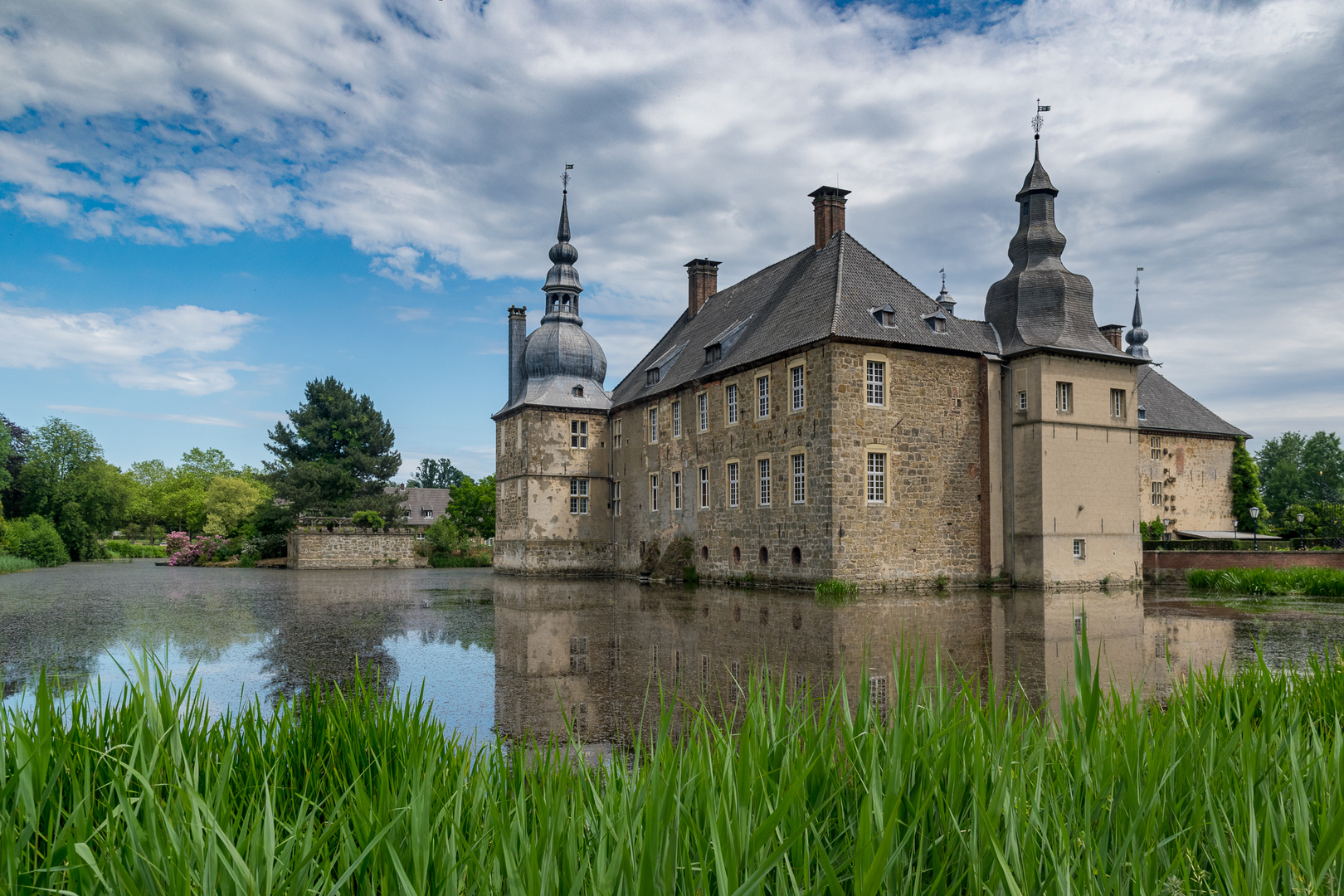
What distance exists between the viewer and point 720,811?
94.7 inches

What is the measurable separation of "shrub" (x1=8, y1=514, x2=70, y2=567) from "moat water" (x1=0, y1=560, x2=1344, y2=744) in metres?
23.8

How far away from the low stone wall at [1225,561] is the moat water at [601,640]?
322cm

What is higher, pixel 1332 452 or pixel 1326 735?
pixel 1332 452

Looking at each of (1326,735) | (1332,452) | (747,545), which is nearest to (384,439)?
(747,545)

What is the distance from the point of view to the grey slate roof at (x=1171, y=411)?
40531 mm

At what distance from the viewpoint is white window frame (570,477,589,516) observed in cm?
3509

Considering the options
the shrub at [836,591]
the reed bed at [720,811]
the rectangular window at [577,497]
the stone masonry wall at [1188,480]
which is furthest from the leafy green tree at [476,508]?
the reed bed at [720,811]


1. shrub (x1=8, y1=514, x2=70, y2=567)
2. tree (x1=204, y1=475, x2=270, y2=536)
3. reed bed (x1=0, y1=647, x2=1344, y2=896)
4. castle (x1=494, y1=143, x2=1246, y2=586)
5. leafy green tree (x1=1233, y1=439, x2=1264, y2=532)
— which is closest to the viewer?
reed bed (x1=0, y1=647, x2=1344, y2=896)

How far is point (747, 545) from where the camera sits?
25000 millimetres

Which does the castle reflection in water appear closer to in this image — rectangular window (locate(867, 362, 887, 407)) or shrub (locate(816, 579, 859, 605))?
shrub (locate(816, 579, 859, 605))

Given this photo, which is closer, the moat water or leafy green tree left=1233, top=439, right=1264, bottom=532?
the moat water

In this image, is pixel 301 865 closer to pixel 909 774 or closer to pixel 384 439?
pixel 909 774

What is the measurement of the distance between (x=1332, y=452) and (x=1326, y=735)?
83.7 metres

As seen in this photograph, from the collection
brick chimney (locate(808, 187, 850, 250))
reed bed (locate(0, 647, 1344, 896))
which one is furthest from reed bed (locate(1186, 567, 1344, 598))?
reed bed (locate(0, 647, 1344, 896))
